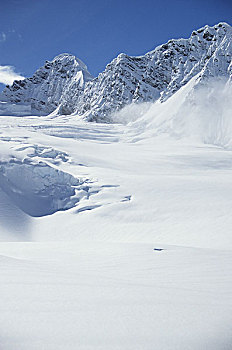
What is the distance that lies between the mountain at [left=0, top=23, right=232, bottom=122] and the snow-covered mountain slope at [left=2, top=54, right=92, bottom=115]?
405 mm

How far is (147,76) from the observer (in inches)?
3255

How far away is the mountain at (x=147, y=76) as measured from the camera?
211ft

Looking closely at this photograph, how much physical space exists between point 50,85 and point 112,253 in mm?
126894

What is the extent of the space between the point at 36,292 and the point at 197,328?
1610mm

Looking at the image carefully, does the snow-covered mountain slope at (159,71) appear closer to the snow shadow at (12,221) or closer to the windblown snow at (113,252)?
the windblown snow at (113,252)

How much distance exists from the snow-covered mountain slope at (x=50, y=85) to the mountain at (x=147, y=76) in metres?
0.40

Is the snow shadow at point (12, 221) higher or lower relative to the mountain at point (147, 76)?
lower

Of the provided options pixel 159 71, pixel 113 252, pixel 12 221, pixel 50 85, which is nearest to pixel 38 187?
pixel 12 221

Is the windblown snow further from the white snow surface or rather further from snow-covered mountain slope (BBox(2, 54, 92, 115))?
snow-covered mountain slope (BBox(2, 54, 92, 115))

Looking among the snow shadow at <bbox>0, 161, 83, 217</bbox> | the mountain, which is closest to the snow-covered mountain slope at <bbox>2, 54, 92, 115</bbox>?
the mountain

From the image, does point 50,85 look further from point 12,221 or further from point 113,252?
point 113,252

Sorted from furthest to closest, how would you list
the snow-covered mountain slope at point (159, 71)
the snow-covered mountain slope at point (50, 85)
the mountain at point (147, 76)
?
the snow-covered mountain slope at point (50, 85), the mountain at point (147, 76), the snow-covered mountain slope at point (159, 71)

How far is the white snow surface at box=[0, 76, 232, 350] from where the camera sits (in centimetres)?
245

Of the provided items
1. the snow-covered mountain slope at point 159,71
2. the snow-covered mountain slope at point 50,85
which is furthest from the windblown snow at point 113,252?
the snow-covered mountain slope at point 50,85
